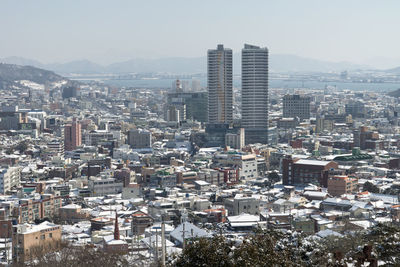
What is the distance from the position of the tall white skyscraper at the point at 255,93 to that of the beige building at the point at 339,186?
68.3 feet

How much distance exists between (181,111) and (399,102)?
36.6m

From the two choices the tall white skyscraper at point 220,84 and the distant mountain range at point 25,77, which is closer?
the tall white skyscraper at point 220,84

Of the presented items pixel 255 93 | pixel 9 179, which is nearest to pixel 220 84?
pixel 255 93

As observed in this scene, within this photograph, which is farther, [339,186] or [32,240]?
[339,186]

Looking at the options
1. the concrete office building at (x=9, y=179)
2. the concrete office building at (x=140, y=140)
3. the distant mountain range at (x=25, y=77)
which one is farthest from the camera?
the distant mountain range at (x=25, y=77)

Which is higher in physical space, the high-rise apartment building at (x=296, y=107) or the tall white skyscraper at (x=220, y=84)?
the tall white skyscraper at (x=220, y=84)

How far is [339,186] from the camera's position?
28891 mm

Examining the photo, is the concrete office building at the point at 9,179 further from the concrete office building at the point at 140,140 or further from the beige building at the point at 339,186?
the concrete office building at the point at 140,140

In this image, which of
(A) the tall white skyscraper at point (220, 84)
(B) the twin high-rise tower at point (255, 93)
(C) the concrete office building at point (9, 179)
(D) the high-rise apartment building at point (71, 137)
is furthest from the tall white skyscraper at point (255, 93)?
(C) the concrete office building at point (9, 179)

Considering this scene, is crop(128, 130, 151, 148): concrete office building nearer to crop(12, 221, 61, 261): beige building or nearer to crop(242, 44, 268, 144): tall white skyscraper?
crop(242, 44, 268, 144): tall white skyscraper

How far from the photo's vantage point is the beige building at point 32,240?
17766 millimetres

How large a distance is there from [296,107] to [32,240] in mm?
49634

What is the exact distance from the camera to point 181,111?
6712 cm

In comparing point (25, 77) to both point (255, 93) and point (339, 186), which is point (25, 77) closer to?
point (255, 93)
